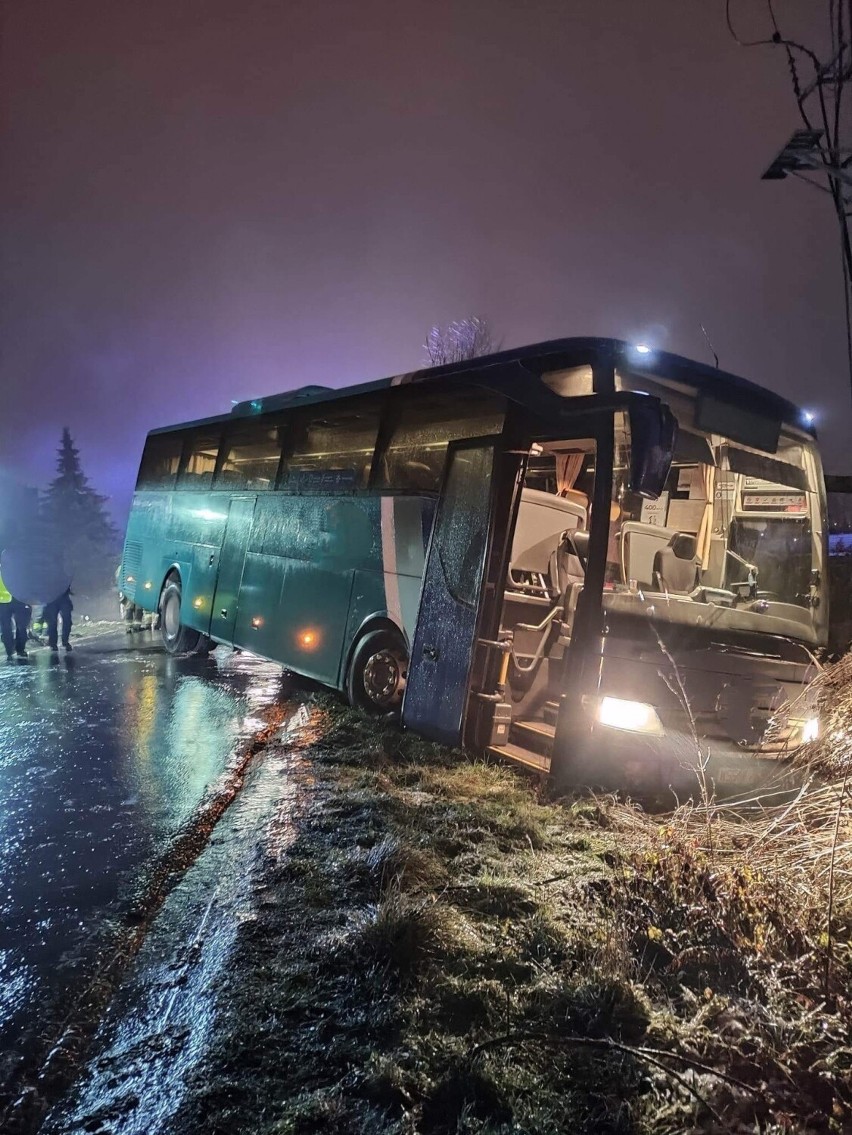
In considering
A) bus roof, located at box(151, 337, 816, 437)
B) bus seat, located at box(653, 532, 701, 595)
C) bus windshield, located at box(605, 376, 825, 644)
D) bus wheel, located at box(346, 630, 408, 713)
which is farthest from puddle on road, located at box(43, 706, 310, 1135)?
bus roof, located at box(151, 337, 816, 437)

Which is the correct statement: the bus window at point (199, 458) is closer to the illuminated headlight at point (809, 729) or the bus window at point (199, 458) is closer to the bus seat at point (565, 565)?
the bus seat at point (565, 565)

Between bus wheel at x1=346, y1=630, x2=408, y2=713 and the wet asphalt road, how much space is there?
121 centimetres

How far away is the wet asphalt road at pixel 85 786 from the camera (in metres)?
3.02

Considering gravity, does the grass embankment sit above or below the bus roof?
below

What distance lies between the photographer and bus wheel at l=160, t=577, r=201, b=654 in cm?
1174

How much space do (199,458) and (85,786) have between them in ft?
23.6

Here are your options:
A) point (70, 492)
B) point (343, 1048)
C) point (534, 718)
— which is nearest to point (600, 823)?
→ point (534, 718)

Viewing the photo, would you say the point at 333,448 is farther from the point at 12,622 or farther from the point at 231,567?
the point at 12,622

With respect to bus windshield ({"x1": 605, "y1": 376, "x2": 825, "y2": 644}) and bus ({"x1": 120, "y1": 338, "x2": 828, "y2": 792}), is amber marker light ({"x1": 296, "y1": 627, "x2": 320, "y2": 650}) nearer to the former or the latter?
bus ({"x1": 120, "y1": 338, "x2": 828, "y2": 792})

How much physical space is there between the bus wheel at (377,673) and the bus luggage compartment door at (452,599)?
892 mm

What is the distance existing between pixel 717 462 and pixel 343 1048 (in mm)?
5077

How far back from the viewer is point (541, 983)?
107 inches

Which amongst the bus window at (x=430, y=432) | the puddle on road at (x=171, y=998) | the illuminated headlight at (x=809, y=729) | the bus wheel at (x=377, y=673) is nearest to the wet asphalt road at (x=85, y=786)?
the puddle on road at (x=171, y=998)

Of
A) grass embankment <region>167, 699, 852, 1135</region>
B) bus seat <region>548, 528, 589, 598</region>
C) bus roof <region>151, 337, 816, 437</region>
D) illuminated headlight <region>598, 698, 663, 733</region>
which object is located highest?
bus roof <region>151, 337, 816, 437</region>
